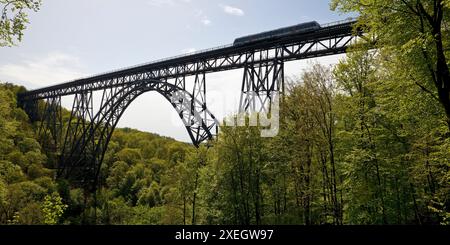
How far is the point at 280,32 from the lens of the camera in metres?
21.7

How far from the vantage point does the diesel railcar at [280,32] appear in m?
20.4

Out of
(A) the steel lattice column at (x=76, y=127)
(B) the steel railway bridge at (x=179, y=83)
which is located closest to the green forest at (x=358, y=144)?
(B) the steel railway bridge at (x=179, y=83)

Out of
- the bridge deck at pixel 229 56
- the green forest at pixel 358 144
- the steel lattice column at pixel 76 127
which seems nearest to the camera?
the green forest at pixel 358 144

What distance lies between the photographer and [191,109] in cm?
2648

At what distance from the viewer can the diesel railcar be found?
20.4 meters

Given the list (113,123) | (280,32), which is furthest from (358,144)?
(113,123)

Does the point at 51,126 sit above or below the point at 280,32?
below

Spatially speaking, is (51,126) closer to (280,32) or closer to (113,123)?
(113,123)

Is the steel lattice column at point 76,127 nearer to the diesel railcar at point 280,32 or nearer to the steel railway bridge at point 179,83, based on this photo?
the steel railway bridge at point 179,83

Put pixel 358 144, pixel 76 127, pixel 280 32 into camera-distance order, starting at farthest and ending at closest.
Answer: pixel 76 127 < pixel 280 32 < pixel 358 144

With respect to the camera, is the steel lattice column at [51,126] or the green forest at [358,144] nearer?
the green forest at [358,144]

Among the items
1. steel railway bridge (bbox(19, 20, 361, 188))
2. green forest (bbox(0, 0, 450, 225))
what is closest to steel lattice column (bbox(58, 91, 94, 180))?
steel railway bridge (bbox(19, 20, 361, 188))

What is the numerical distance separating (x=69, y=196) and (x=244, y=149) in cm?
2932
